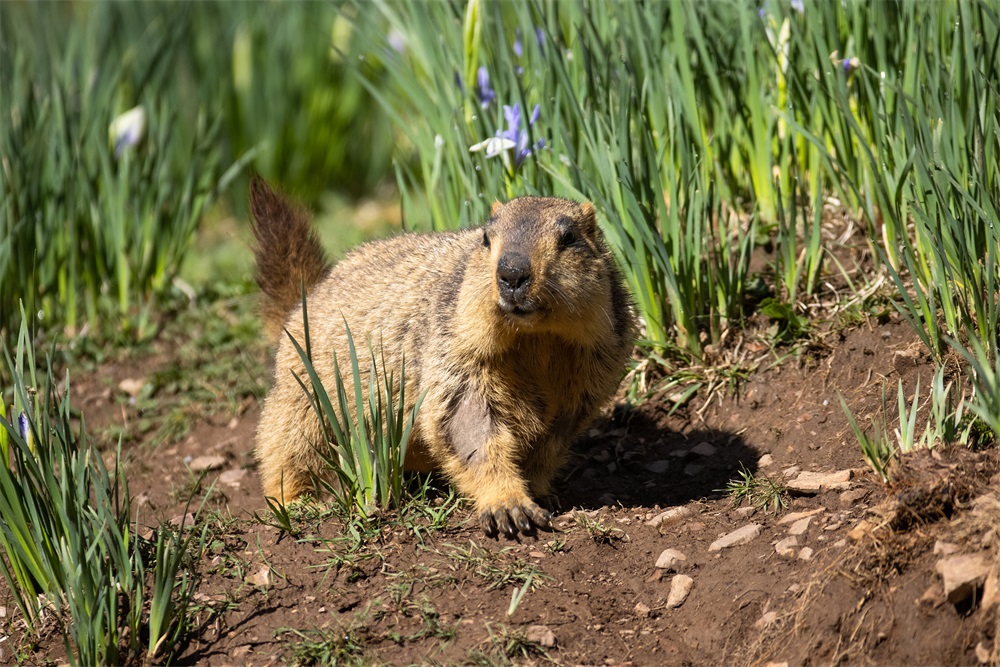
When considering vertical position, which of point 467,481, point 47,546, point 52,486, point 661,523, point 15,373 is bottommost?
point 661,523

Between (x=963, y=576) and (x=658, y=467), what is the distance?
66.0 inches

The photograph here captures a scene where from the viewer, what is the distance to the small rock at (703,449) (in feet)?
13.9

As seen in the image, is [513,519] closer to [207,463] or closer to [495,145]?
[495,145]

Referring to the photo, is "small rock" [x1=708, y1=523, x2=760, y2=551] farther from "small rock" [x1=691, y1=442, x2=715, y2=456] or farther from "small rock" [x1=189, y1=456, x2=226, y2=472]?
"small rock" [x1=189, y1=456, x2=226, y2=472]

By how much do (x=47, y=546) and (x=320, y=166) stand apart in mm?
5963

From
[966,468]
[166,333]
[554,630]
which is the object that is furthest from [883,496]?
[166,333]

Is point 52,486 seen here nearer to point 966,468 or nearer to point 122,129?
point 966,468

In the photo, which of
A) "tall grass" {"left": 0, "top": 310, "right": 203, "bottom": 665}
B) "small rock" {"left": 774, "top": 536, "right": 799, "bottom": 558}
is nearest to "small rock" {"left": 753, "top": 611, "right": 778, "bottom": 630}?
"small rock" {"left": 774, "top": 536, "right": 799, "bottom": 558}

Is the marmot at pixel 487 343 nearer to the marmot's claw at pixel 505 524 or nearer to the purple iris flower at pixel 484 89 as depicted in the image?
the marmot's claw at pixel 505 524

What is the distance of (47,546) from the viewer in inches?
125

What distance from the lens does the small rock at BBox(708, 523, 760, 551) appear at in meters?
3.46

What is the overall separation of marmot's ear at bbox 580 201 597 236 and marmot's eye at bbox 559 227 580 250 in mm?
155

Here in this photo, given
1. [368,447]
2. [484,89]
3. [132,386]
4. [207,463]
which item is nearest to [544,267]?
[368,447]

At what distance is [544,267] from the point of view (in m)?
3.39
